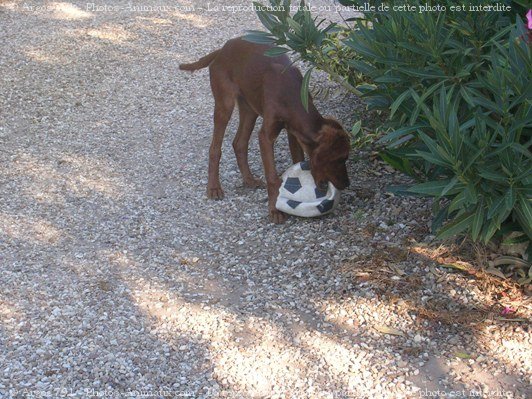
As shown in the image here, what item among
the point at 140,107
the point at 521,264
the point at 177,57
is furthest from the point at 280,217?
the point at 177,57

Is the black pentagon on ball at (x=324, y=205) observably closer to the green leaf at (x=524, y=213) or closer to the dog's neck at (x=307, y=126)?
the dog's neck at (x=307, y=126)

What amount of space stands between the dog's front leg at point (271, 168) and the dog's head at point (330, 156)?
285mm

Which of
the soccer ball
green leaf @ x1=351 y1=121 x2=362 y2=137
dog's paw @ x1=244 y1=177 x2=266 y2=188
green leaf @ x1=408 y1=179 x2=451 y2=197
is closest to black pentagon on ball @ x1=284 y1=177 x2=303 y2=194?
the soccer ball

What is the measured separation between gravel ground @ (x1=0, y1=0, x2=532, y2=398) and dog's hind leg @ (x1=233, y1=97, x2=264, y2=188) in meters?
0.12

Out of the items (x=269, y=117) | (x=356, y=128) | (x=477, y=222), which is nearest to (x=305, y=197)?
(x=269, y=117)

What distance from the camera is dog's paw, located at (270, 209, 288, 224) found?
198 inches

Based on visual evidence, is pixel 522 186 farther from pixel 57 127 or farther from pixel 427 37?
pixel 57 127

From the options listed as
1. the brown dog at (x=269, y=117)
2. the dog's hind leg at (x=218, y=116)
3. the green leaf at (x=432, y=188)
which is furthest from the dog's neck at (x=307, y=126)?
the green leaf at (x=432, y=188)

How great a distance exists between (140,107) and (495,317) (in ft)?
12.9

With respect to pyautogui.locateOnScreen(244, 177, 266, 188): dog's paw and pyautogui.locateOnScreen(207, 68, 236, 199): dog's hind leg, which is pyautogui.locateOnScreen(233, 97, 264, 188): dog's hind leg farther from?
pyautogui.locateOnScreen(207, 68, 236, 199): dog's hind leg

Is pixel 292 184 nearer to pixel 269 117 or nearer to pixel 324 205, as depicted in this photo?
pixel 324 205

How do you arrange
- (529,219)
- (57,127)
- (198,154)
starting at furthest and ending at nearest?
(57,127)
(198,154)
(529,219)

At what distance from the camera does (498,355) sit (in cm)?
371

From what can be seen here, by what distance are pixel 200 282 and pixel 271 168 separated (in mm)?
958
